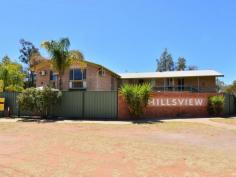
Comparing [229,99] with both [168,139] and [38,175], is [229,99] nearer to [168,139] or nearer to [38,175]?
[168,139]

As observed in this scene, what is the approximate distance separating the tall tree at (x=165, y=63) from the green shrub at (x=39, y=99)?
5295 centimetres

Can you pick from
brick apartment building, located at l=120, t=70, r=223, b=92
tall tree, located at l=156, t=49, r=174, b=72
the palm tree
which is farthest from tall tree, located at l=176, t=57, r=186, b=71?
the palm tree

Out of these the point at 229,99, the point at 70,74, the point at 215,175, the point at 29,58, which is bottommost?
the point at 215,175

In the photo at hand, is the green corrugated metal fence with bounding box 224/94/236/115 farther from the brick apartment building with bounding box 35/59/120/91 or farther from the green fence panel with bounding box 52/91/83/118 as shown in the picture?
the brick apartment building with bounding box 35/59/120/91

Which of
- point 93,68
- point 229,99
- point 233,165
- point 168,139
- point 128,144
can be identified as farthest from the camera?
point 93,68

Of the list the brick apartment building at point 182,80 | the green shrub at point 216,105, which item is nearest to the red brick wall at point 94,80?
the brick apartment building at point 182,80

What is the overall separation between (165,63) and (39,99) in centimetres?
5475

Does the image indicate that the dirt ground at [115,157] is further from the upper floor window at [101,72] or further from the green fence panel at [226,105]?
the upper floor window at [101,72]

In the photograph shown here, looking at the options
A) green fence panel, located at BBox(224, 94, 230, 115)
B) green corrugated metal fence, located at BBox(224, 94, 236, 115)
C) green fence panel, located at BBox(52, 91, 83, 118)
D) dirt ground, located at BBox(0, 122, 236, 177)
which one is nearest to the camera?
dirt ground, located at BBox(0, 122, 236, 177)

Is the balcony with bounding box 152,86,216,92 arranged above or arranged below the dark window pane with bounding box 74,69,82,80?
below

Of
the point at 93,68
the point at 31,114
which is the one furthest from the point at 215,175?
the point at 93,68

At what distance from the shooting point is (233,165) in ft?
25.1

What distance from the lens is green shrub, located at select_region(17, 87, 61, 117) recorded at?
21156mm

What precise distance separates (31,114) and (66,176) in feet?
57.7
